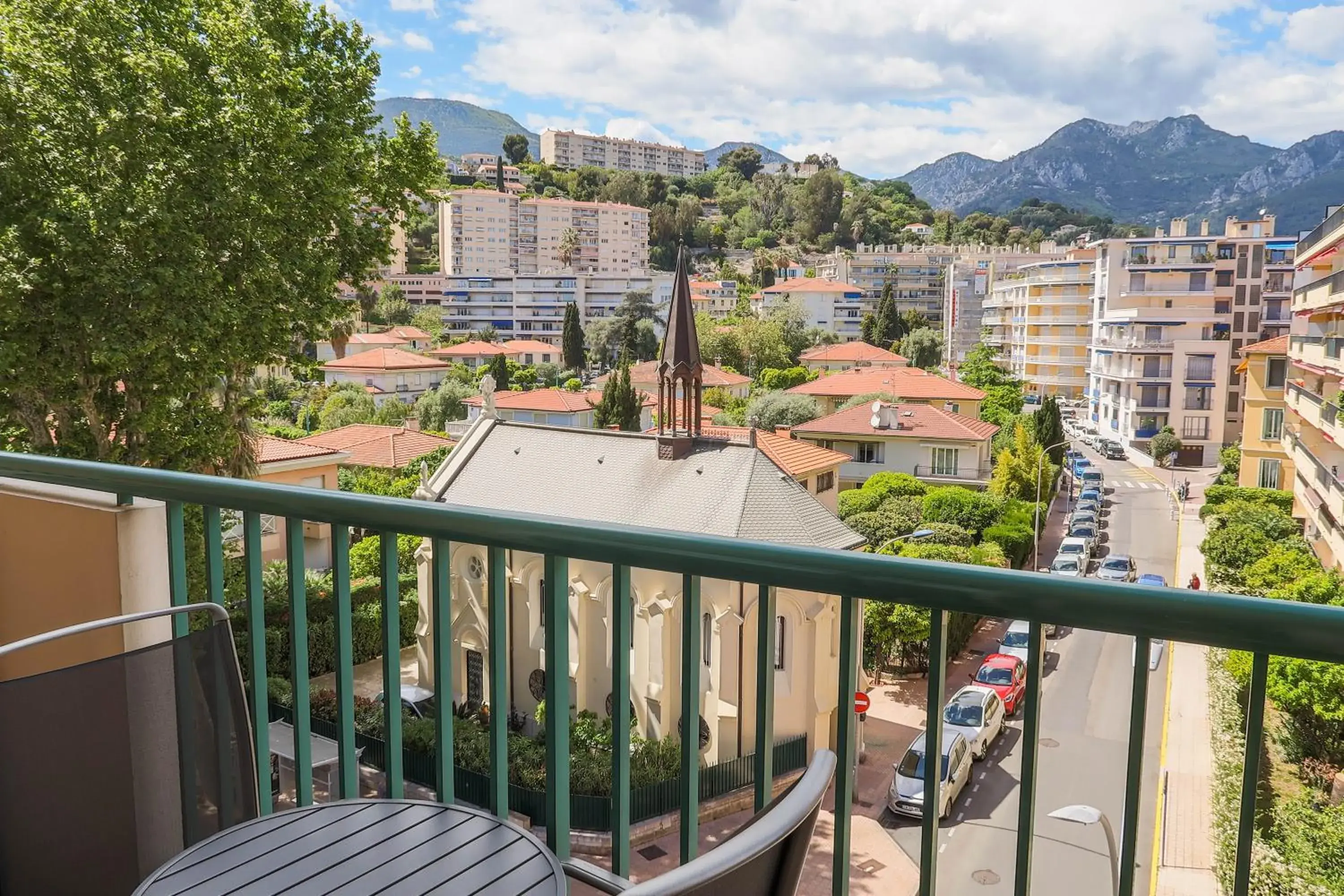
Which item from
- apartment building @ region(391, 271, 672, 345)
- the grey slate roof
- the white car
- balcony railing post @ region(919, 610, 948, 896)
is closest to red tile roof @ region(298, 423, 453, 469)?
the grey slate roof

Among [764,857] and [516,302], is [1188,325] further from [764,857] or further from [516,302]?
[764,857]

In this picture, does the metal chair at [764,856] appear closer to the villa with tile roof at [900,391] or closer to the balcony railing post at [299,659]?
the balcony railing post at [299,659]

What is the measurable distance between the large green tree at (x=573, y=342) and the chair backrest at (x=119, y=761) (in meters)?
66.8

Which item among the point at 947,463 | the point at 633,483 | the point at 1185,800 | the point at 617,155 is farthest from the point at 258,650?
the point at 617,155

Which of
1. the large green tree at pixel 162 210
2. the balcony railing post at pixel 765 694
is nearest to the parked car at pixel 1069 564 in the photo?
the large green tree at pixel 162 210

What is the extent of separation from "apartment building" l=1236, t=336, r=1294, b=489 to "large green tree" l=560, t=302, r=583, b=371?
4472 centimetres

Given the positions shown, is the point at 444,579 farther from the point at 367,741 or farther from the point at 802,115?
the point at 802,115

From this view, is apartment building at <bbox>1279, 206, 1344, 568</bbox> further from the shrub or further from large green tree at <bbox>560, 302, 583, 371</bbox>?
large green tree at <bbox>560, 302, 583, 371</bbox>

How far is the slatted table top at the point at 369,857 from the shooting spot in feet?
4.17

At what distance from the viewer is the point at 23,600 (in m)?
2.44

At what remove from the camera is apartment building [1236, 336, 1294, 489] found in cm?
2942

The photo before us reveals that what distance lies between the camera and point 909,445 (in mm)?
34500

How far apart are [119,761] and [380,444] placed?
32887 millimetres

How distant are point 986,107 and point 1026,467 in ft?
551
